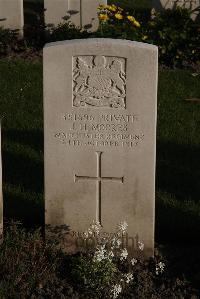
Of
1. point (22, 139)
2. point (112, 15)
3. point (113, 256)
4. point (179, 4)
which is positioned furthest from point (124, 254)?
point (179, 4)

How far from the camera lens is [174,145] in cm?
827

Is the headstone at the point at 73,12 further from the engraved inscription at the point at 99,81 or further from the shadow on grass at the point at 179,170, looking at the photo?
the engraved inscription at the point at 99,81

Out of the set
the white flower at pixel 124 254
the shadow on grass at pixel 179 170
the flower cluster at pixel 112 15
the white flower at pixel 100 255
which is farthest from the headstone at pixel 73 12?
the white flower at pixel 100 255

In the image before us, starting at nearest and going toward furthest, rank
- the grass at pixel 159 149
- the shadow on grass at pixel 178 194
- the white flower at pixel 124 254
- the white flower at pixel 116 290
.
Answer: the white flower at pixel 116 290, the white flower at pixel 124 254, the shadow on grass at pixel 178 194, the grass at pixel 159 149

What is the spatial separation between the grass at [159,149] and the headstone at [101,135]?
0.60 meters

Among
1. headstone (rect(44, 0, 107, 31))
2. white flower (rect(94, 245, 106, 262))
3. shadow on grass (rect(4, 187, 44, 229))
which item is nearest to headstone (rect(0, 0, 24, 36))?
headstone (rect(44, 0, 107, 31))

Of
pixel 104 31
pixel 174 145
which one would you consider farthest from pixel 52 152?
pixel 104 31

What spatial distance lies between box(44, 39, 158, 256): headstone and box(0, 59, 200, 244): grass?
0.60m

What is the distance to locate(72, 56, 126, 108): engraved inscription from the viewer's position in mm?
5602

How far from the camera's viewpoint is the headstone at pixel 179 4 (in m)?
11.9

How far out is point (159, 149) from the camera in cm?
816

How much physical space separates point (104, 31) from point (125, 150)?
5286 millimetres

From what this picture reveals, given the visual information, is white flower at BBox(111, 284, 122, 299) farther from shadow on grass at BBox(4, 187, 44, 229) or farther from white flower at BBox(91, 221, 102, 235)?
shadow on grass at BBox(4, 187, 44, 229)

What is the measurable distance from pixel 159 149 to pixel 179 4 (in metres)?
4.51
